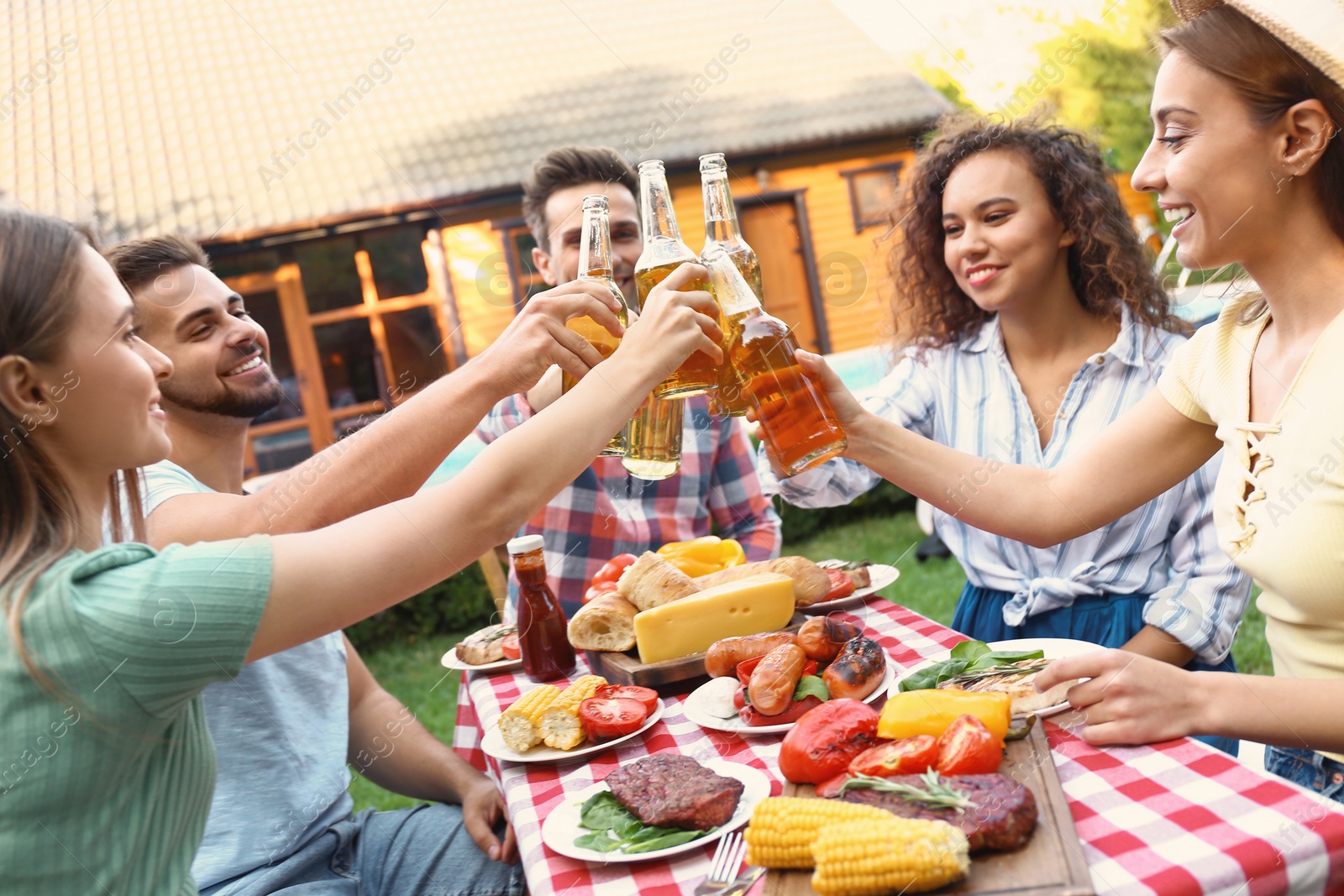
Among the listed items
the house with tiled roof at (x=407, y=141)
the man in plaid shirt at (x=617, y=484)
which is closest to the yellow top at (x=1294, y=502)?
the man in plaid shirt at (x=617, y=484)

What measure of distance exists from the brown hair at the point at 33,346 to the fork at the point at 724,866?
934 mm

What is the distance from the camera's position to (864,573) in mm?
2459

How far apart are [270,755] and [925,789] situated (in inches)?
58.8

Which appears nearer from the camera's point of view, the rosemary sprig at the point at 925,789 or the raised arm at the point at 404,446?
the rosemary sprig at the point at 925,789

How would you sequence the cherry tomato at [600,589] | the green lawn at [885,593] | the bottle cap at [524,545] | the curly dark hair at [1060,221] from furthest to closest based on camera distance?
the green lawn at [885,593]
the curly dark hair at [1060,221]
the cherry tomato at [600,589]
the bottle cap at [524,545]

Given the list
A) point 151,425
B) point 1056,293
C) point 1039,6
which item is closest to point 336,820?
point 151,425

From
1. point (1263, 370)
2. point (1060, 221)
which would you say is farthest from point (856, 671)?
point (1060, 221)

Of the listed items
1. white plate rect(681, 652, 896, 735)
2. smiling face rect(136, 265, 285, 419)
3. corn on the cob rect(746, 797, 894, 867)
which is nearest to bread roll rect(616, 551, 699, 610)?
white plate rect(681, 652, 896, 735)

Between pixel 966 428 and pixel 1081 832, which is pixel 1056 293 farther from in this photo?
pixel 1081 832

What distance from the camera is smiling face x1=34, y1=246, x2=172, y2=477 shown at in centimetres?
132

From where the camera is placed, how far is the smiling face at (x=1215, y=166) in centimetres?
181

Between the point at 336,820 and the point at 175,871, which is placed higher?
the point at 175,871

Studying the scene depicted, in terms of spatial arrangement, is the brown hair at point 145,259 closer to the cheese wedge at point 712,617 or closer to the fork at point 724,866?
the cheese wedge at point 712,617

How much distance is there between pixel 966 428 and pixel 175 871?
7.53 feet
